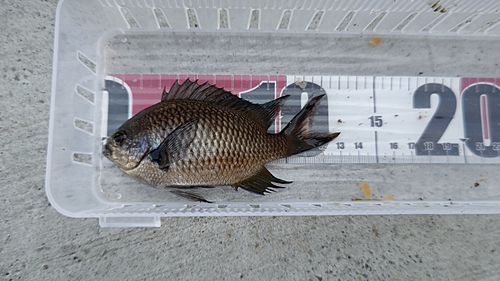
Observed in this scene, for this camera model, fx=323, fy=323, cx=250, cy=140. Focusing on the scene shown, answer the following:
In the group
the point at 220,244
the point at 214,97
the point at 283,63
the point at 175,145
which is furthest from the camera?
the point at 283,63

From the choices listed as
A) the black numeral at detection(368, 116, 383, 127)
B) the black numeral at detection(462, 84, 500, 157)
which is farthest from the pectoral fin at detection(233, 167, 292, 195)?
the black numeral at detection(462, 84, 500, 157)

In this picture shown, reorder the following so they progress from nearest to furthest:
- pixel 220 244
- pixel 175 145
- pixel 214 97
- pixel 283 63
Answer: pixel 175 145 → pixel 214 97 → pixel 220 244 → pixel 283 63

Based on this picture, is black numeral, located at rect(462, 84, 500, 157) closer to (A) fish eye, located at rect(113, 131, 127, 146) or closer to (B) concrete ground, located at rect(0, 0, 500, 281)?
(B) concrete ground, located at rect(0, 0, 500, 281)

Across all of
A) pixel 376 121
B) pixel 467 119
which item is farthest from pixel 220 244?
pixel 467 119

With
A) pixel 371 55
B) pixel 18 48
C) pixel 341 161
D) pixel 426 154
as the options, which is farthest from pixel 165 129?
pixel 426 154

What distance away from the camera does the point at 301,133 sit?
1.34 meters

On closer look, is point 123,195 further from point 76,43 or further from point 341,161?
point 341,161

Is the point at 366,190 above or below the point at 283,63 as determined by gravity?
below

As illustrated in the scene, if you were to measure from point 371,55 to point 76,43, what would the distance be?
141 centimetres

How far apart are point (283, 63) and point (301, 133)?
1.44 ft

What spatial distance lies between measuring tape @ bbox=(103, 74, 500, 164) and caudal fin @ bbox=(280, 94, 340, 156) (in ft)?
0.57

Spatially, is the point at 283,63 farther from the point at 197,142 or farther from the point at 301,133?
the point at 197,142

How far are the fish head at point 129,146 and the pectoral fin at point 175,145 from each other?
0.05 m

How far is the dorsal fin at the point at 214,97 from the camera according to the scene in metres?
1.26
